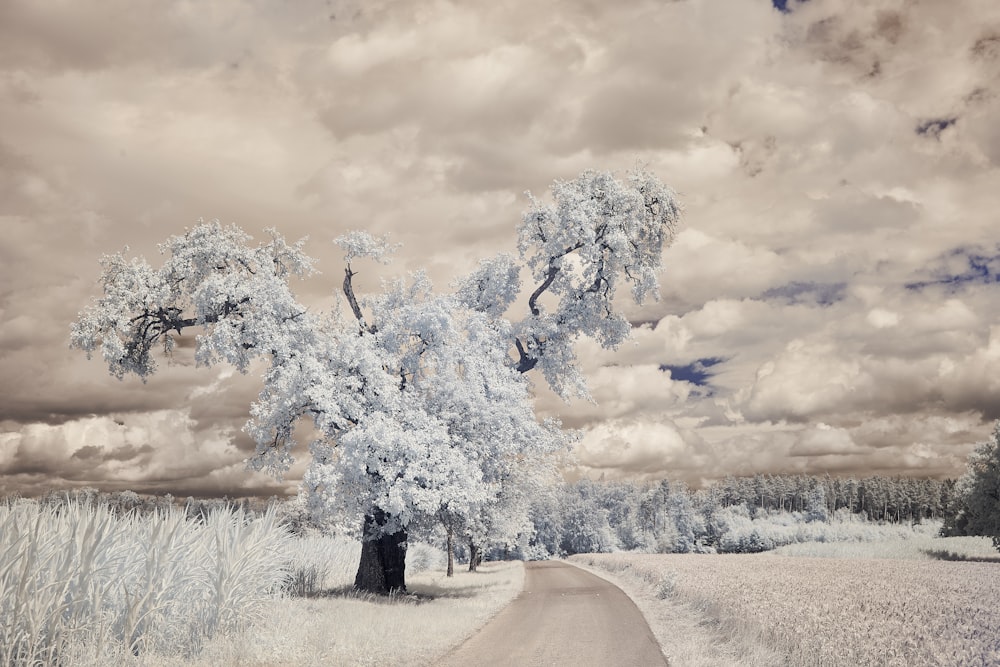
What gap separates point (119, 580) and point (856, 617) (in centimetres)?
1455

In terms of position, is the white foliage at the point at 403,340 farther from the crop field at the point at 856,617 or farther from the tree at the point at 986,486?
the tree at the point at 986,486

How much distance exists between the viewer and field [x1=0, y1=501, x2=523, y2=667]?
386 inches

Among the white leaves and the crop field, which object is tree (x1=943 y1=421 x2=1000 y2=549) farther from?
the white leaves

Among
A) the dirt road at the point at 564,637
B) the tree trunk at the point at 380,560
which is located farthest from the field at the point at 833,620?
the tree trunk at the point at 380,560

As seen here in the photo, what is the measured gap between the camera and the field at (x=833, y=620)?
421 inches

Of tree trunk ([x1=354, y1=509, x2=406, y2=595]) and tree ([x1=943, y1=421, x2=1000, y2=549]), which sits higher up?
tree ([x1=943, y1=421, x2=1000, y2=549])

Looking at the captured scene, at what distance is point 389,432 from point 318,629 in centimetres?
774

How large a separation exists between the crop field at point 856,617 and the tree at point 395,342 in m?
8.87

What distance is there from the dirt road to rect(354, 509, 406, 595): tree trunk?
15.6ft

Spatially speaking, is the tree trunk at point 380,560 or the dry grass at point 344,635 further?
the tree trunk at point 380,560

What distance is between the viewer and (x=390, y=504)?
20.6m

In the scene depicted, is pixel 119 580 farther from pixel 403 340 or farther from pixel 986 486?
pixel 986 486

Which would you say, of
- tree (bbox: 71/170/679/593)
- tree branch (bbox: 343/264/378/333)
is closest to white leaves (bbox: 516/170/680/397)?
tree (bbox: 71/170/679/593)

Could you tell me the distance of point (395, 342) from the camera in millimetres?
24203
